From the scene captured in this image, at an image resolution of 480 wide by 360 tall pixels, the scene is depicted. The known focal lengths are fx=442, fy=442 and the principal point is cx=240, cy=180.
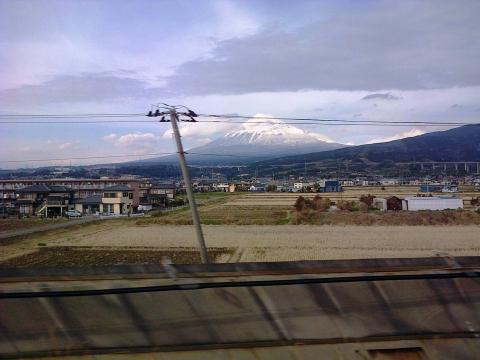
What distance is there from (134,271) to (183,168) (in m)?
5.06

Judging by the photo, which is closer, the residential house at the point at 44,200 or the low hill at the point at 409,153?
the residential house at the point at 44,200

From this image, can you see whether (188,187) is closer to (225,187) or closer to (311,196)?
(311,196)

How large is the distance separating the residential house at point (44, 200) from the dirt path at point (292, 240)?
2180cm

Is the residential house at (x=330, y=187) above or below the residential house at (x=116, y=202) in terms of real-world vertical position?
below

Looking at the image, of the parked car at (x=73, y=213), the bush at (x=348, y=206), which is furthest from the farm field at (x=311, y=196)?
the parked car at (x=73, y=213)

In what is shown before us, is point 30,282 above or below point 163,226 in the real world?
above

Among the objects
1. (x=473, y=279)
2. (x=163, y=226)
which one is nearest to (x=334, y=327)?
(x=473, y=279)

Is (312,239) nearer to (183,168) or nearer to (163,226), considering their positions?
(163,226)

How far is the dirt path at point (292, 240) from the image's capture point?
19781 mm

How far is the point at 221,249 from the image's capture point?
869 inches

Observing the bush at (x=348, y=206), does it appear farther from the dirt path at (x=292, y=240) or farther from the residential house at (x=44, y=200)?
the residential house at (x=44, y=200)

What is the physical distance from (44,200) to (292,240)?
4152 cm

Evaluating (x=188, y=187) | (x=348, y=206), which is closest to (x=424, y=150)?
(x=348, y=206)

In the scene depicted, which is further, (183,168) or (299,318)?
(183,168)
